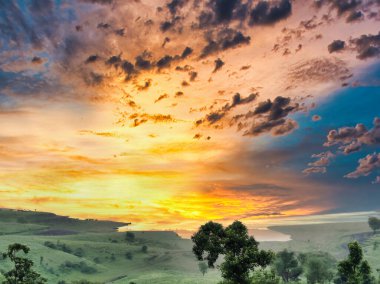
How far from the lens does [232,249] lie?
8088cm

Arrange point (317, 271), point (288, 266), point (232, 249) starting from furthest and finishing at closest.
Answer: point (288, 266), point (317, 271), point (232, 249)

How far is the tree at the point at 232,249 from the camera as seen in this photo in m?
77.2

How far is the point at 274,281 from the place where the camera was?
109188mm

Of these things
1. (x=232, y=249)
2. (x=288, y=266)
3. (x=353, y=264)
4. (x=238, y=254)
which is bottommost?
(x=288, y=266)

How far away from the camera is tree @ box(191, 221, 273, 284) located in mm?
77188

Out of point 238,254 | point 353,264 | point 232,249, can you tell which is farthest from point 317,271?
point 232,249

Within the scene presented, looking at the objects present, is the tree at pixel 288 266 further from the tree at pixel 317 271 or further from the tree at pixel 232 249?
the tree at pixel 232 249

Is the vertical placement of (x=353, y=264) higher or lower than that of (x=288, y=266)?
higher

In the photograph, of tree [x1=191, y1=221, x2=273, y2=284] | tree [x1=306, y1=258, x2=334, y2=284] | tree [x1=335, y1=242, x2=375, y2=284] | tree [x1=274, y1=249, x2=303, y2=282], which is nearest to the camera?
tree [x1=191, y1=221, x2=273, y2=284]

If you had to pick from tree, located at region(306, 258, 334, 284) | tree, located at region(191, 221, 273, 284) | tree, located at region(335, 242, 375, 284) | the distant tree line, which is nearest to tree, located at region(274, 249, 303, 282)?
tree, located at region(306, 258, 334, 284)

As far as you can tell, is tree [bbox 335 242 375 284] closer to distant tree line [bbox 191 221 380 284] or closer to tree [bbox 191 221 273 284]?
distant tree line [bbox 191 221 380 284]

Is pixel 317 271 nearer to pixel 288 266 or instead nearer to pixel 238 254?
pixel 288 266

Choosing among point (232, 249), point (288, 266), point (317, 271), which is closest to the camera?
point (232, 249)

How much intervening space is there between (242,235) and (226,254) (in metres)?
5.40
